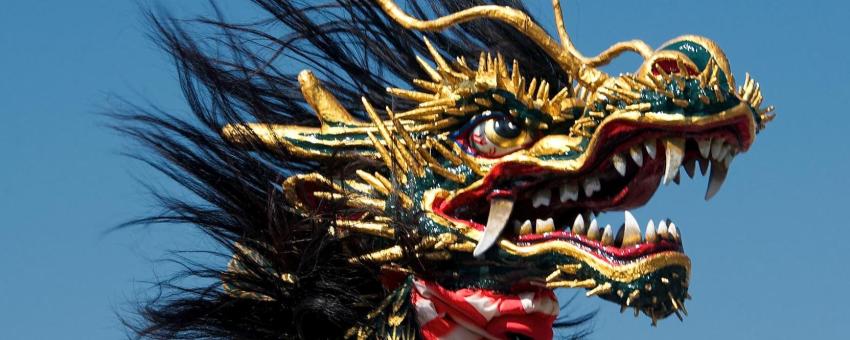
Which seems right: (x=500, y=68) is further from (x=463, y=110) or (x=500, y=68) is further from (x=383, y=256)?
(x=383, y=256)

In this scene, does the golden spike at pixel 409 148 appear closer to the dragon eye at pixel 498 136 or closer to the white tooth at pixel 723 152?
A: the dragon eye at pixel 498 136

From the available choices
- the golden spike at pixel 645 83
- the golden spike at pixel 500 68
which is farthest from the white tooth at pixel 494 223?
the golden spike at pixel 645 83

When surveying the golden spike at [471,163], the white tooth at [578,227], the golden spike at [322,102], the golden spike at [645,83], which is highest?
the golden spike at [322,102]

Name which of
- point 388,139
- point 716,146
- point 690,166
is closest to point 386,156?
point 388,139

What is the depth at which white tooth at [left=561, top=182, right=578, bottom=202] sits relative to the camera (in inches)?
335

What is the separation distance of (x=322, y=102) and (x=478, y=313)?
45.8 inches

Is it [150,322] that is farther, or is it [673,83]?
[150,322]

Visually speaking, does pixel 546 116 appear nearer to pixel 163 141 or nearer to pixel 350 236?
pixel 350 236

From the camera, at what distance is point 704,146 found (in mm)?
8242

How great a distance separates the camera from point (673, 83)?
8.22 meters

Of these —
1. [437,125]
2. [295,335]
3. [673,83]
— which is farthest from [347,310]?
[673,83]

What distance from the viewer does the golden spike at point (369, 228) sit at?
28.5 ft

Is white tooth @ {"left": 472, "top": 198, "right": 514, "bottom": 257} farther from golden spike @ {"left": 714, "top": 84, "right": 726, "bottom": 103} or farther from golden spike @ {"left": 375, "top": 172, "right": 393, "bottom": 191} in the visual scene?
golden spike @ {"left": 714, "top": 84, "right": 726, "bottom": 103}

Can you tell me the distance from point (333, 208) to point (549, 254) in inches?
36.0
